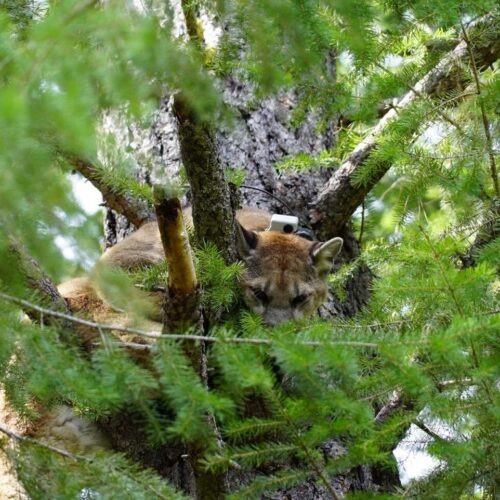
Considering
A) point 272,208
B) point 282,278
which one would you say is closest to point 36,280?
point 282,278

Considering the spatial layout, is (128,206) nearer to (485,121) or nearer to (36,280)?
(36,280)

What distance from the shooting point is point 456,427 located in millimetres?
4836

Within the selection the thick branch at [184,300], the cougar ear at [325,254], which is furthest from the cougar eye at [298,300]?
the thick branch at [184,300]

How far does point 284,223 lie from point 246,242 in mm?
323

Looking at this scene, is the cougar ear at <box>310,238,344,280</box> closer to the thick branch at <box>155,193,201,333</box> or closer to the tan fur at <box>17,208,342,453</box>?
the tan fur at <box>17,208,342,453</box>

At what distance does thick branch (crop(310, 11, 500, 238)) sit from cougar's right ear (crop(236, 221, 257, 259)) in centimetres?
59

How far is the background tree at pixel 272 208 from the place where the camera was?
12.7 ft

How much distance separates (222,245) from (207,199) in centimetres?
40

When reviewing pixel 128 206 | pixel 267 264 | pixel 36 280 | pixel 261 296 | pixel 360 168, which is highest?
pixel 128 206

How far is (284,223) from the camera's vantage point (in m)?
7.12

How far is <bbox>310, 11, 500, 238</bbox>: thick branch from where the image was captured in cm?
657

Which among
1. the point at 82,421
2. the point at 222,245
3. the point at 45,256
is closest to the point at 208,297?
the point at 222,245

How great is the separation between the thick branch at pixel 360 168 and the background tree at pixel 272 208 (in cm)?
2

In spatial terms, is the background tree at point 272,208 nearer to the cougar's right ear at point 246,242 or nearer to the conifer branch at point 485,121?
the conifer branch at point 485,121
